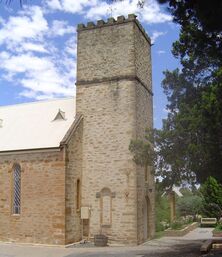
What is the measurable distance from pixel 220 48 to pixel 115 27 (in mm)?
16065

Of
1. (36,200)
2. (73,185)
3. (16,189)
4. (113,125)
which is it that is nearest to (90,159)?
(73,185)

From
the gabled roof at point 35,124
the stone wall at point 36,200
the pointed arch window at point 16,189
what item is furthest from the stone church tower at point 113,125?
the pointed arch window at point 16,189

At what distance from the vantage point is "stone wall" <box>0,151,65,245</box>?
23.6 meters

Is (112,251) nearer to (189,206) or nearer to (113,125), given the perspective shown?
(113,125)

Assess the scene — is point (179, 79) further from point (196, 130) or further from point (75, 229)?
point (75, 229)

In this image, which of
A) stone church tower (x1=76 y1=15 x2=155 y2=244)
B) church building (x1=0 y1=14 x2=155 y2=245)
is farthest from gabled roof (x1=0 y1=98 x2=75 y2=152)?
stone church tower (x1=76 y1=15 x2=155 y2=244)

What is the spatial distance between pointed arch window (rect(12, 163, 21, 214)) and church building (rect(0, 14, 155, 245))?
0.19 ft

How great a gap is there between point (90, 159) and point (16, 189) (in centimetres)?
475

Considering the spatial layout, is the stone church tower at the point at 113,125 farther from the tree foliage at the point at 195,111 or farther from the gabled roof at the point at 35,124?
the tree foliage at the point at 195,111

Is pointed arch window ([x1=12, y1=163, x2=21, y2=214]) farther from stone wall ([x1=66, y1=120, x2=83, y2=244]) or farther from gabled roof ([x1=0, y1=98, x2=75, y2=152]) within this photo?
stone wall ([x1=66, y1=120, x2=83, y2=244])

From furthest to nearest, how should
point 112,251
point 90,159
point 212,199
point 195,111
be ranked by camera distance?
point 212,199
point 90,159
point 112,251
point 195,111

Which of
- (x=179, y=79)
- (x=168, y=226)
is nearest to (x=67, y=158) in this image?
(x=179, y=79)

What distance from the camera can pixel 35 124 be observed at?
1100 inches

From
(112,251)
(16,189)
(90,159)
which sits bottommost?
(112,251)
